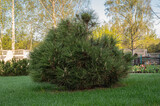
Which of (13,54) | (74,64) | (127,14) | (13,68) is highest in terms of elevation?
(127,14)

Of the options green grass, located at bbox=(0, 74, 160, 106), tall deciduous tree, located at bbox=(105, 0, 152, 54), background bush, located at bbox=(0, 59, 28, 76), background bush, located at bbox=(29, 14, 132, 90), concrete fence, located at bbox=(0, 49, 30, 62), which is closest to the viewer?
green grass, located at bbox=(0, 74, 160, 106)

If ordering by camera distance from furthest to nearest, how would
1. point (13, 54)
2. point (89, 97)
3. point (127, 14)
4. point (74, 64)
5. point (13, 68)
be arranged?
point (127, 14)
point (13, 54)
point (13, 68)
point (74, 64)
point (89, 97)

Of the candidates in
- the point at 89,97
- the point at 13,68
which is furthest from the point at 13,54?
the point at 89,97

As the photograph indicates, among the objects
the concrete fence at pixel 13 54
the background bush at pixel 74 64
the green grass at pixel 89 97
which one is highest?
the concrete fence at pixel 13 54

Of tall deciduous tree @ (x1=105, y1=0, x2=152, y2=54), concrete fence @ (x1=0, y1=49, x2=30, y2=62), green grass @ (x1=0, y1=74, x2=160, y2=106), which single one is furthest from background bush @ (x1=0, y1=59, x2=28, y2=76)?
tall deciduous tree @ (x1=105, y1=0, x2=152, y2=54)

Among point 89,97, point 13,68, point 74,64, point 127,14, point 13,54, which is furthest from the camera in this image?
point 127,14

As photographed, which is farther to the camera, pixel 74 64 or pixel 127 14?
pixel 127 14

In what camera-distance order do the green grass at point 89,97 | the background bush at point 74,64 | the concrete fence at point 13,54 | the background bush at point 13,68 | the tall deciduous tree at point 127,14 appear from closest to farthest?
1. the green grass at point 89,97
2. the background bush at point 74,64
3. the background bush at point 13,68
4. the concrete fence at point 13,54
5. the tall deciduous tree at point 127,14

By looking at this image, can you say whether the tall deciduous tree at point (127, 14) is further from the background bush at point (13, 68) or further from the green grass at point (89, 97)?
the green grass at point (89, 97)

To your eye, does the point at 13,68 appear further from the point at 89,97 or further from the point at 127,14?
the point at 127,14

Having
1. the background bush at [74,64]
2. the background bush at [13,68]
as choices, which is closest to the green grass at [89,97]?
the background bush at [74,64]

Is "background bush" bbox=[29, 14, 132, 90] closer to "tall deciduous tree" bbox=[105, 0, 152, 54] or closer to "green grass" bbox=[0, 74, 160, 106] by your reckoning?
"green grass" bbox=[0, 74, 160, 106]

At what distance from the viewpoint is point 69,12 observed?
68.1 ft

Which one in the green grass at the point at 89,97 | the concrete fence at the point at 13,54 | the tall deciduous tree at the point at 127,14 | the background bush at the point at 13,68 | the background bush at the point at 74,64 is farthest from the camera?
the tall deciduous tree at the point at 127,14
